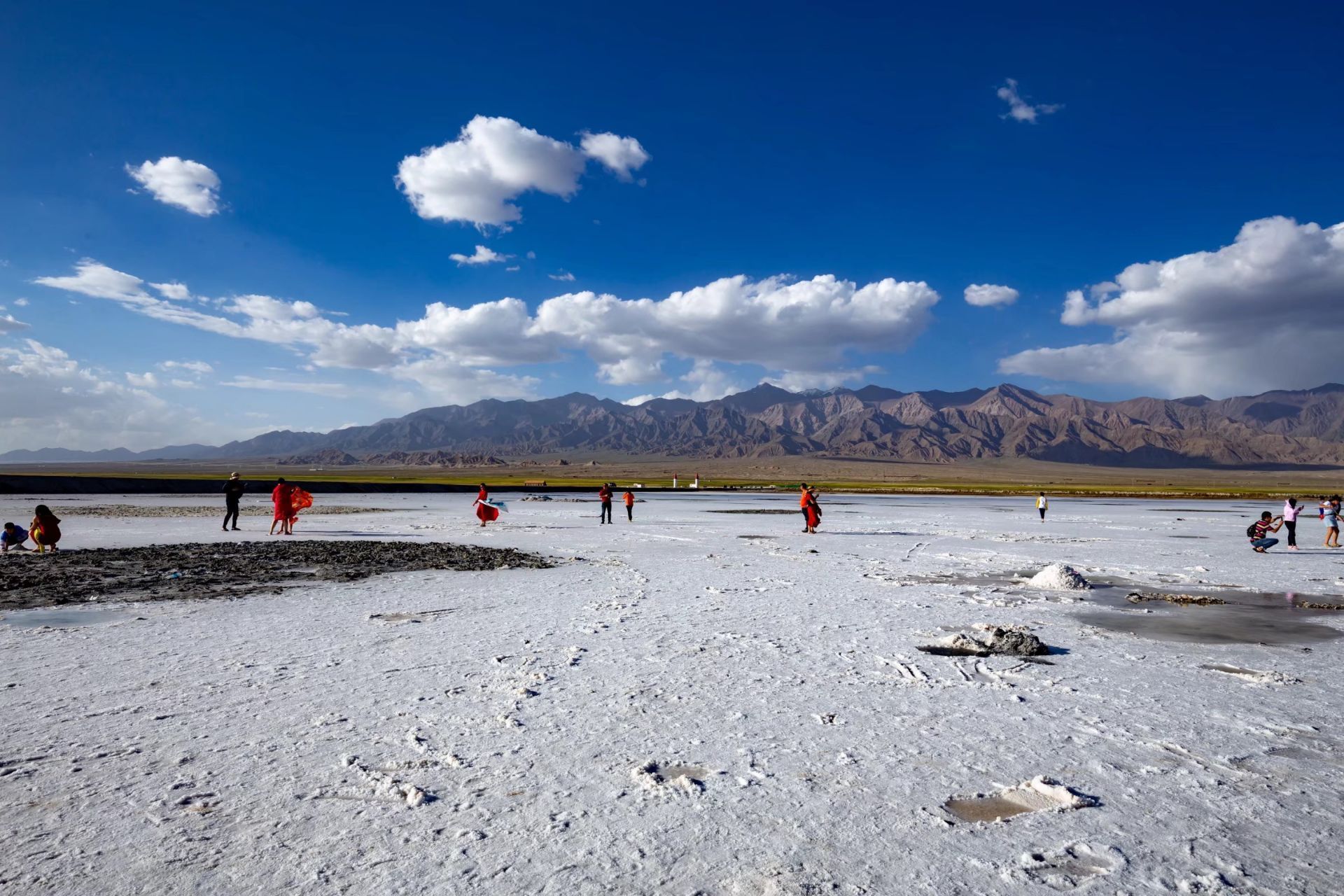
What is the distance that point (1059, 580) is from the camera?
12.8 m

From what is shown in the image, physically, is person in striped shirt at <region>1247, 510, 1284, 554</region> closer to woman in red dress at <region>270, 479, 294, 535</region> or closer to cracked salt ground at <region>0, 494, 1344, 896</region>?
cracked salt ground at <region>0, 494, 1344, 896</region>

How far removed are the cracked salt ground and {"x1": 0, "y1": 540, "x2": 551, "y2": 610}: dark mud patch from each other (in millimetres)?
1663

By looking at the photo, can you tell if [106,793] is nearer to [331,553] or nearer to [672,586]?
[672,586]

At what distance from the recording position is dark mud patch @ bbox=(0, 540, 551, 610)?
37.5 feet

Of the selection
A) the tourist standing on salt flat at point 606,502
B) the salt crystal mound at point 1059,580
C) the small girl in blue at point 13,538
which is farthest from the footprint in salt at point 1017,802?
the tourist standing on salt flat at point 606,502

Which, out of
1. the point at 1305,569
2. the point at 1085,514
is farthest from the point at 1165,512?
the point at 1305,569

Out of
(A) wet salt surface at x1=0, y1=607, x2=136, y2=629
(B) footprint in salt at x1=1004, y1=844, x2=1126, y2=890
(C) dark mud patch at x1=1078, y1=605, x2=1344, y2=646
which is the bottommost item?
(C) dark mud patch at x1=1078, y1=605, x2=1344, y2=646

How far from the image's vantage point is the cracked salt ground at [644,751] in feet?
12.2

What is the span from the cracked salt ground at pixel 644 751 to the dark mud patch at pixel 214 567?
5.45 feet

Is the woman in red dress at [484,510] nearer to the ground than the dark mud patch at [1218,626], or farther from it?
farther from it

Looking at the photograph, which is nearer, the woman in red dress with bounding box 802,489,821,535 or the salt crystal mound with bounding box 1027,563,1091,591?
the salt crystal mound with bounding box 1027,563,1091,591

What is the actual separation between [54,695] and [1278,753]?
914 cm

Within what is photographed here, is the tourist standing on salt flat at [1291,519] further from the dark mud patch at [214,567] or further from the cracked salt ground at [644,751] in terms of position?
the dark mud patch at [214,567]

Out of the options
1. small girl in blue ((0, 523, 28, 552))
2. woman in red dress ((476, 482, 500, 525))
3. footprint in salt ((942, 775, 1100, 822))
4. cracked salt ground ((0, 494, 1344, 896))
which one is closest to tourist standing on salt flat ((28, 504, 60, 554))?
small girl in blue ((0, 523, 28, 552))
